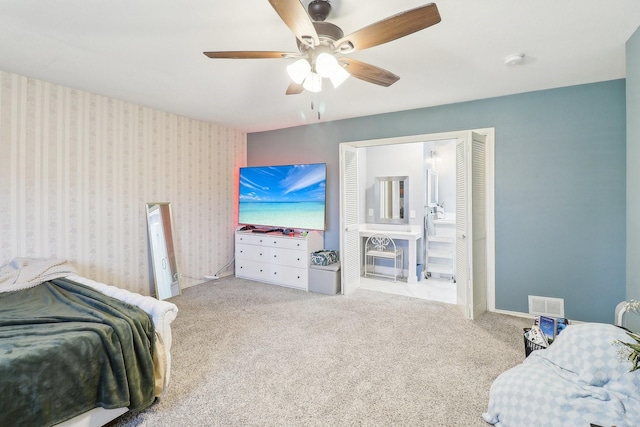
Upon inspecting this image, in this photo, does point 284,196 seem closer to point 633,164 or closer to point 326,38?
point 326,38

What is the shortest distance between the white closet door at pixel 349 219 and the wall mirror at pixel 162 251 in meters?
2.26

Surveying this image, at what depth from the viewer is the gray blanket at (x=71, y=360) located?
1.44 meters

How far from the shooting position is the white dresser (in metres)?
4.34

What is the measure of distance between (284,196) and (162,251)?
6.03 ft

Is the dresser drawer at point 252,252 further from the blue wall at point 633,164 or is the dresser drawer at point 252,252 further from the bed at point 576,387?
the blue wall at point 633,164

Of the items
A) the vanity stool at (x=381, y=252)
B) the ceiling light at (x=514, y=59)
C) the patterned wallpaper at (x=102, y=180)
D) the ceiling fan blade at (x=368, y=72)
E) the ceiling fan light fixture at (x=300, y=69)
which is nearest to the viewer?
the ceiling fan light fixture at (x=300, y=69)

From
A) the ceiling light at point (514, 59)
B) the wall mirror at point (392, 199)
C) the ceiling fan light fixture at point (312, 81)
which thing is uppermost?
the ceiling light at point (514, 59)

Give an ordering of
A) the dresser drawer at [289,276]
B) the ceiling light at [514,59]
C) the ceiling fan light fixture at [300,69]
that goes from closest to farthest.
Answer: the ceiling fan light fixture at [300,69], the ceiling light at [514,59], the dresser drawer at [289,276]

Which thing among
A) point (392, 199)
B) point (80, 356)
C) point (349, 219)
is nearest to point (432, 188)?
point (392, 199)

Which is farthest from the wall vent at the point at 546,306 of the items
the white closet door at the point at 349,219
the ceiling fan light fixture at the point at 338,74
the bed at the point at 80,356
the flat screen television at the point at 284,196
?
the bed at the point at 80,356

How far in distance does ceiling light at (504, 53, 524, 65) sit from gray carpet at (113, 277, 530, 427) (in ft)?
7.83

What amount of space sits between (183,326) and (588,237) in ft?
13.7

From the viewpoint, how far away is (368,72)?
6.46ft

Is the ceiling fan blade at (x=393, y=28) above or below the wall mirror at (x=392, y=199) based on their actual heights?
above
